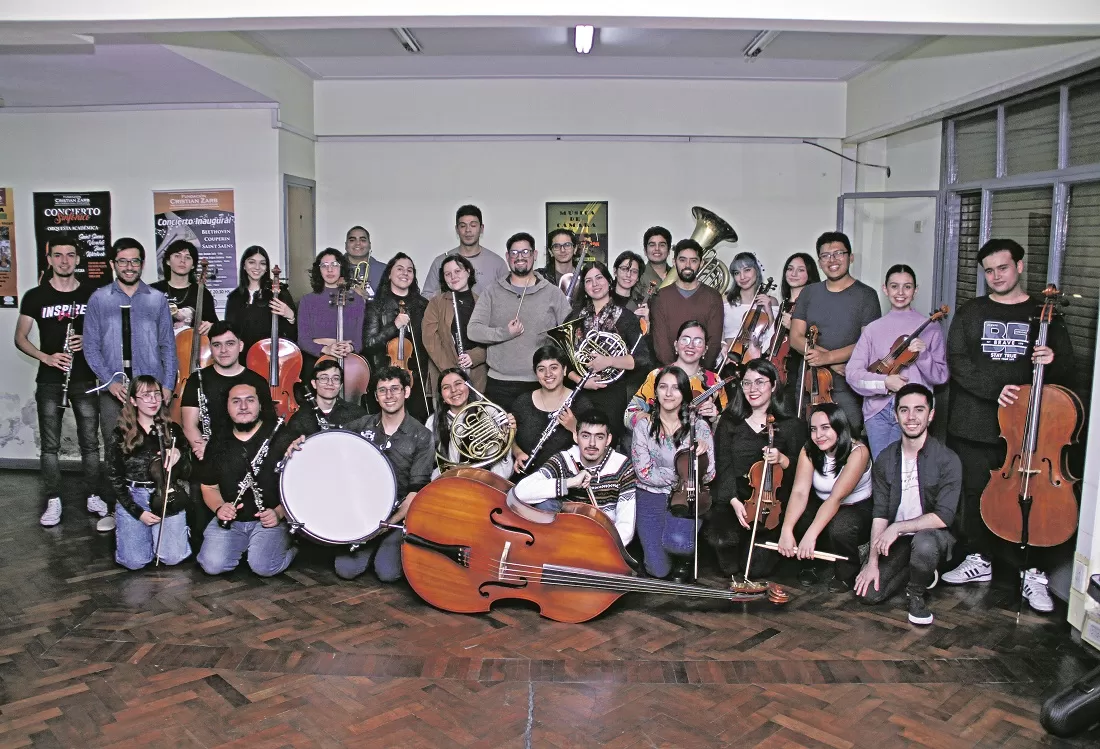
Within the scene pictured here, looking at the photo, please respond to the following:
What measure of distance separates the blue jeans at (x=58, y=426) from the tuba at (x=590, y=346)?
2835mm

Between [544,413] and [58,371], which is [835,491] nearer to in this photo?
[544,413]

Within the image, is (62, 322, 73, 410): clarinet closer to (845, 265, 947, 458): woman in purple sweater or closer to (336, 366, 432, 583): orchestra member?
(336, 366, 432, 583): orchestra member

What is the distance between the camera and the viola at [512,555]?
4.07 metres

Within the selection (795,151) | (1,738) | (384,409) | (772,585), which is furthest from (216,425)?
(795,151)

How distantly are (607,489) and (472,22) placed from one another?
2210mm

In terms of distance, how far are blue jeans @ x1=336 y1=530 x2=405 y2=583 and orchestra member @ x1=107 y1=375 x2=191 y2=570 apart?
883mm

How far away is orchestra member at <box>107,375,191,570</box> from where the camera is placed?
488 centimetres

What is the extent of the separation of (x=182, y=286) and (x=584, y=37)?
2923 mm

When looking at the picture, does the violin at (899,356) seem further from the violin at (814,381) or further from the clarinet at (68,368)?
the clarinet at (68,368)

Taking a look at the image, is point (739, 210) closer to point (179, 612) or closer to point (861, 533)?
point (861, 533)

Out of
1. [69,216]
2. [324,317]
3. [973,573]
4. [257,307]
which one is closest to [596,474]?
[973,573]

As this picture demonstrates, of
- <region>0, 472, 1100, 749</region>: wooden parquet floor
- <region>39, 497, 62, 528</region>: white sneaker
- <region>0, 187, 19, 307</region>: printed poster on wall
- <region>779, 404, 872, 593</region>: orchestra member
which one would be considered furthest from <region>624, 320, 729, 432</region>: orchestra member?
<region>0, 187, 19, 307</region>: printed poster on wall

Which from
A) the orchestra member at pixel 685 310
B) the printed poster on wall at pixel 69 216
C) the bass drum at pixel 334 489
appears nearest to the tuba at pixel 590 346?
the orchestra member at pixel 685 310

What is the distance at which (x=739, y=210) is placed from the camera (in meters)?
7.66
